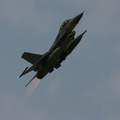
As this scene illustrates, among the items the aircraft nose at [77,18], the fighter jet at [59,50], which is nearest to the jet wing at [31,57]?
the fighter jet at [59,50]

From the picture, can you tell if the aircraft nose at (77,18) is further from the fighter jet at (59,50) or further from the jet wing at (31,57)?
the jet wing at (31,57)

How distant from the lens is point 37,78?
51156 mm

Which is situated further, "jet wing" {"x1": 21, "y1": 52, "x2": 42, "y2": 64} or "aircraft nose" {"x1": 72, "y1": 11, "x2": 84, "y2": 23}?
"jet wing" {"x1": 21, "y1": 52, "x2": 42, "y2": 64}

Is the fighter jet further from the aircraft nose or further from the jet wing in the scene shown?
the jet wing

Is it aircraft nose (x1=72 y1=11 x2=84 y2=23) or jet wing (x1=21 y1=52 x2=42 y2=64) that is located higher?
jet wing (x1=21 y1=52 x2=42 y2=64)

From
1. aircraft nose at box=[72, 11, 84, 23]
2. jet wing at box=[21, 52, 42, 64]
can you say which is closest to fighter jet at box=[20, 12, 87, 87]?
aircraft nose at box=[72, 11, 84, 23]

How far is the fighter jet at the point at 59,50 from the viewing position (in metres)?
48.6

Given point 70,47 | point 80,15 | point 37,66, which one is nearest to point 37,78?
point 37,66

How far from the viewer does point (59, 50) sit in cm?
4806

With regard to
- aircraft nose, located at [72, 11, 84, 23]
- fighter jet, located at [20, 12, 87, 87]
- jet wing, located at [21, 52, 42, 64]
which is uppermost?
jet wing, located at [21, 52, 42, 64]

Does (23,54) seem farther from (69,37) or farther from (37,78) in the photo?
(69,37)

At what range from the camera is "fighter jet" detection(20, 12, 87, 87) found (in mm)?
48562

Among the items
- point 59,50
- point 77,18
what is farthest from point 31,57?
point 77,18

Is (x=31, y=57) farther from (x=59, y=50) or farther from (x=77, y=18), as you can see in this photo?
(x=77, y=18)
